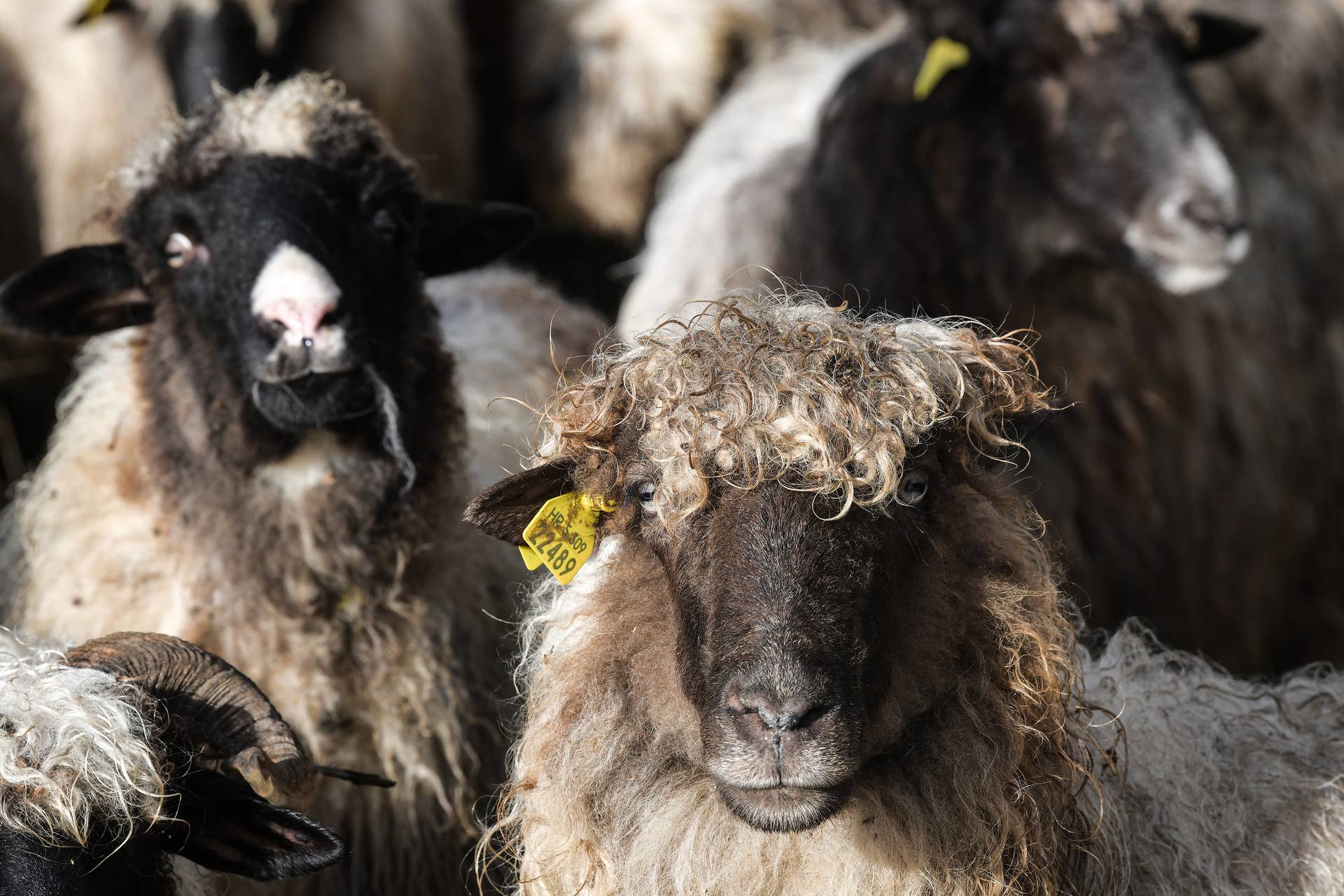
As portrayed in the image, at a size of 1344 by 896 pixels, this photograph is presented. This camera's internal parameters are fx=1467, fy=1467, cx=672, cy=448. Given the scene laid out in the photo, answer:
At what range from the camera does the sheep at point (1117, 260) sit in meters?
5.08

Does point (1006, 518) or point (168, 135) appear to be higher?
point (168, 135)

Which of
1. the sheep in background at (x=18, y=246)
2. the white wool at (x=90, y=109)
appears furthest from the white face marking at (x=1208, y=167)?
the sheep in background at (x=18, y=246)

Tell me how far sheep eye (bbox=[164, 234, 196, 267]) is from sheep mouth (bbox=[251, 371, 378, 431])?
18.7 inches

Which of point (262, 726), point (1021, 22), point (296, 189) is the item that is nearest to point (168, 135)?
point (296, 189)

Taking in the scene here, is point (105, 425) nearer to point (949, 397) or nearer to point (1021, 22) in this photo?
point (949, 397)

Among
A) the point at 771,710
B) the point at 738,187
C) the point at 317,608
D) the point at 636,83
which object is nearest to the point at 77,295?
the point at 317,608

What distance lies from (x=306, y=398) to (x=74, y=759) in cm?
110

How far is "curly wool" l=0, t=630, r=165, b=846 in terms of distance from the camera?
8.36 feet

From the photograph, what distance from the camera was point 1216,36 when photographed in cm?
546

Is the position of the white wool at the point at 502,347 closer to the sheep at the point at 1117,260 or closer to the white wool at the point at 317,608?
the sheep at the point at 1117,260

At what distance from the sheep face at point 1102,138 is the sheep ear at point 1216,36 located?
112mm

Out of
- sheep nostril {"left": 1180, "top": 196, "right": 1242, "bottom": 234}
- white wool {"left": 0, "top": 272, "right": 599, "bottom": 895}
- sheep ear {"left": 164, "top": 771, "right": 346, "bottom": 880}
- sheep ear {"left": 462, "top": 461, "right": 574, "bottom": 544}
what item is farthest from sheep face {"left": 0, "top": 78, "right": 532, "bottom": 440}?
sheep nostril {"left": 1180, "top": 196, "right": 1242, "bottom": 234}

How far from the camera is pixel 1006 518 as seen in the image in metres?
2.83

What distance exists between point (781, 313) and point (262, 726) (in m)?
1.26
